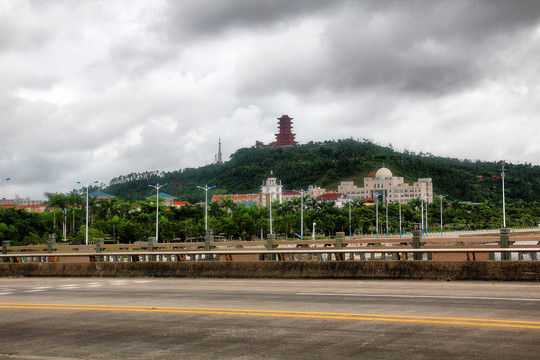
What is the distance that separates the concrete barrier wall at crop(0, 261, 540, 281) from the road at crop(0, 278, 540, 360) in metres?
0.96

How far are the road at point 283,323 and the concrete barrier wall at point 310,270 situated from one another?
0.96 m

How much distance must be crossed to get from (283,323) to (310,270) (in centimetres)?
955

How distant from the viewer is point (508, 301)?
12.6 metres

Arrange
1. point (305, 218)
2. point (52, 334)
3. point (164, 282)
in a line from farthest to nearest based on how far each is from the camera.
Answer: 1. point (305, 218)
2. point (164, 282)
3. point (52, 334)

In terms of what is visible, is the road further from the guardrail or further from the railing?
the railing

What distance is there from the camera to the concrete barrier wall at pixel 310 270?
17.4 meters

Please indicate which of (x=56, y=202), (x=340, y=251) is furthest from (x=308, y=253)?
(x=56, y=202)

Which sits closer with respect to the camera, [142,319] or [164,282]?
[142,319]

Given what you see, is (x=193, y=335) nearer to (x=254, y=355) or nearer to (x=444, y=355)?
(x=254, y=355)

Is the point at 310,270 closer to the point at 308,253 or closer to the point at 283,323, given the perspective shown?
the point at 308,253

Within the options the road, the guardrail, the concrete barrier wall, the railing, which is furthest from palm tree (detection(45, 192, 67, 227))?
the road

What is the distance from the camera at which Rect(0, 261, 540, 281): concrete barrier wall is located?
685 inches

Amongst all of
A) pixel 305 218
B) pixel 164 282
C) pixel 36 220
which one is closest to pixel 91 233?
pixel 36 220

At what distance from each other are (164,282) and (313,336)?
39.7 ft
